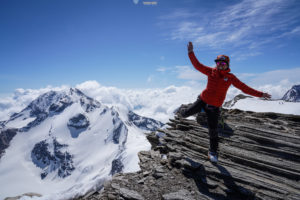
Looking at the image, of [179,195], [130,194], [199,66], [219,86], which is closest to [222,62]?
[219,86]

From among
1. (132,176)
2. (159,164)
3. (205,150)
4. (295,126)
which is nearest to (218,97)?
(205,150)

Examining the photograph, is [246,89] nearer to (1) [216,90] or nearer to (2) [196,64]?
(1) [216,90]

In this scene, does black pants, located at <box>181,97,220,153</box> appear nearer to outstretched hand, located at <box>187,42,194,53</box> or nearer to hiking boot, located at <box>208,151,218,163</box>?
hiking boot, located at <box>208,151,218,163</box>

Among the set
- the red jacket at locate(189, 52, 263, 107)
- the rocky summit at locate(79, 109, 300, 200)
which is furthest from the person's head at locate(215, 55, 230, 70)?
the rocky summit at locate(79, 109, 300, 200)

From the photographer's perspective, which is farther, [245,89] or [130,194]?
[245,89]

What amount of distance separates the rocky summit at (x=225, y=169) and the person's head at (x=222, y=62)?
532 cm

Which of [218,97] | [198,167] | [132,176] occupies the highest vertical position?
[218,97]

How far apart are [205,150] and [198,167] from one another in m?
1.82

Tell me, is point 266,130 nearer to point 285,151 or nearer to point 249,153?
point 285,151

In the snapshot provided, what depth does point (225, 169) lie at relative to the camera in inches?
362

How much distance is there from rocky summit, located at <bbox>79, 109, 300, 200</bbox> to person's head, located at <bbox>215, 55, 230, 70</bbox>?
5316 millimetres

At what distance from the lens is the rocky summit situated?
8062mm

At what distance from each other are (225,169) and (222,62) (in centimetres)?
598

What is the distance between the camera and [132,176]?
34.7 feet
